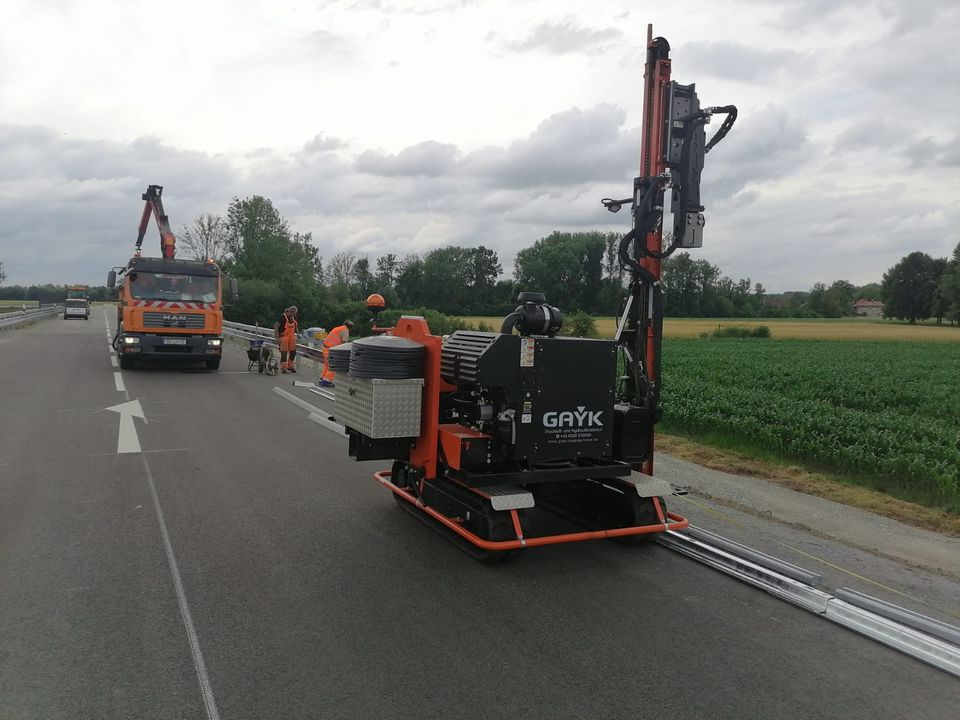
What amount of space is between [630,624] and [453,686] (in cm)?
131

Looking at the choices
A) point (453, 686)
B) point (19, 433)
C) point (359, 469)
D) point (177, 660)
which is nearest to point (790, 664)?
point (453, 686)

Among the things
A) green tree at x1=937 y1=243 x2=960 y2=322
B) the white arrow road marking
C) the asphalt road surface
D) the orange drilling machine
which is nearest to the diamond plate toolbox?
the orange drilling machine

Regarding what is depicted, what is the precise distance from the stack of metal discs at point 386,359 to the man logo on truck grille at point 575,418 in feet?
3.57

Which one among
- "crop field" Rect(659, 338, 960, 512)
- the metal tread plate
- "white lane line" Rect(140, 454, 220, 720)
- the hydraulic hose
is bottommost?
"white lane line" Rect(140, 454, 220, 720)

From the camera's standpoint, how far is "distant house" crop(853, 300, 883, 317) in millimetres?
127125

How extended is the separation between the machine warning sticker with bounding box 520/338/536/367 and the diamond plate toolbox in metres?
0.83

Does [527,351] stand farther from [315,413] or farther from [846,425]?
[315,413]

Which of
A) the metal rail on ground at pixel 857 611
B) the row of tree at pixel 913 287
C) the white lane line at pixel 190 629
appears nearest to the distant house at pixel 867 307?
the row of tree at pixel 913 287

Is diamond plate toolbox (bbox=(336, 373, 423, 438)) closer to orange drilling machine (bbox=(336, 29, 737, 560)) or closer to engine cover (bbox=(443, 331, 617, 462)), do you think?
orange drilling machine (bbox=(336, 29, 737, 560))

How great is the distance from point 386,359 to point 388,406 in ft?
1.17

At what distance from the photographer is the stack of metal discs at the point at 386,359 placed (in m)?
5.22

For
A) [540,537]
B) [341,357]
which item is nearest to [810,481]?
[540,537]

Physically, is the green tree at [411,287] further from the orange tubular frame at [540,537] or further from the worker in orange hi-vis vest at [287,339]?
the orange tubular frame at [540,537]

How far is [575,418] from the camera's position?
5.36 meters
